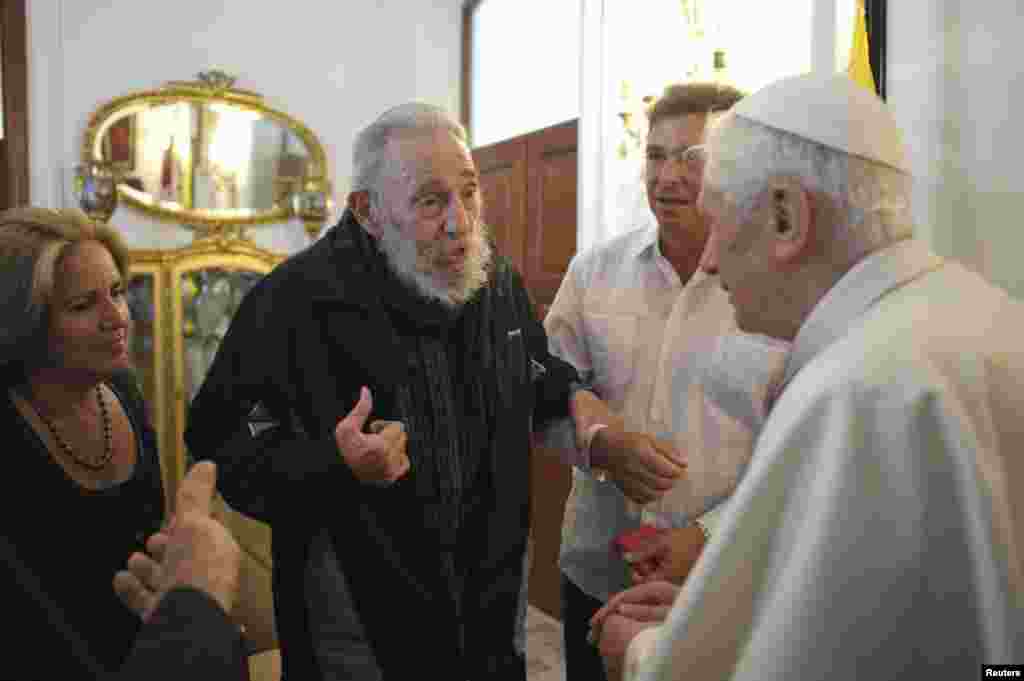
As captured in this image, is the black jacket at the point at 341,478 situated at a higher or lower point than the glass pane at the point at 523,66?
lower

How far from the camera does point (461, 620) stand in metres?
1.69

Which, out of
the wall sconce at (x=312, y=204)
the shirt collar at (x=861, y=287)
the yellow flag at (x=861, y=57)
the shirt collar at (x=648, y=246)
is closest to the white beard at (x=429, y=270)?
the shirt collar at (x=648, y=246)

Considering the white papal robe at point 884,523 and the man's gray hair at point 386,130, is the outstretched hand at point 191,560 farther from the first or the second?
the man's gray hair at point 386,130

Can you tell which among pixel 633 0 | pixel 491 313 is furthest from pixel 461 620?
pixel 633 0

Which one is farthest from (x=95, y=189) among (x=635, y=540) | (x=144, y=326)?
(x=635, y=540)

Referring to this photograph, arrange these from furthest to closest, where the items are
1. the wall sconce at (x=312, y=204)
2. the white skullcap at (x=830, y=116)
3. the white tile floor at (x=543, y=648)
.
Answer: the wall sconce at (x=312, y=204)
the white tile floor at (x=543, y=648)
the white skullcap at (x=830, y=116)

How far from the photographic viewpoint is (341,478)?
1547mm

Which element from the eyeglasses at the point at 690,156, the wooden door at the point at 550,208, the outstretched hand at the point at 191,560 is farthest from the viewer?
the wooden door at the point at 550,208

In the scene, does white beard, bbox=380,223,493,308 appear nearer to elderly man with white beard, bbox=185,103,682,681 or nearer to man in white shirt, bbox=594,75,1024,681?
elderly man with white beard, bbox=185,103,682,681

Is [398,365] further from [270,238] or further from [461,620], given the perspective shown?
[270,238]

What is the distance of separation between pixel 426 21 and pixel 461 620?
520 cm

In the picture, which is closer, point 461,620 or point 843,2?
point 461,620

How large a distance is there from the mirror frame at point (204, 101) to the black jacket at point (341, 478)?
12.8 ft

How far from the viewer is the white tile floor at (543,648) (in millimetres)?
3867
